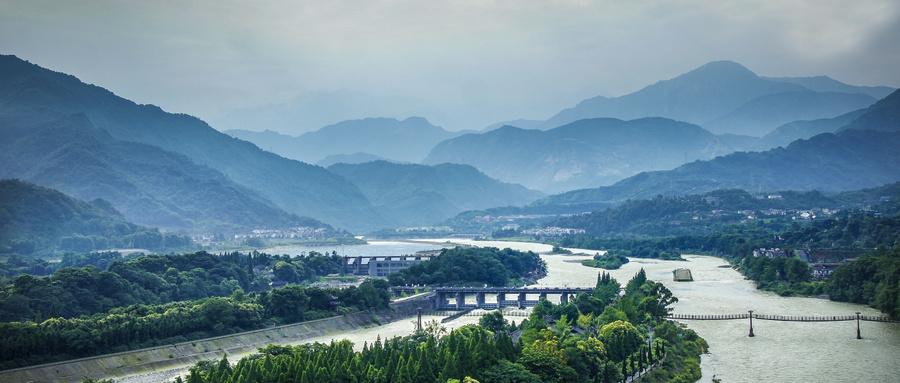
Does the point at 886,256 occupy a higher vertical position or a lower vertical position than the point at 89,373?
higher

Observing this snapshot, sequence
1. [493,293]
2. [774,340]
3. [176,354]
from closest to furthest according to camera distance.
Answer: [176,354] → [774,340] → [493,293]

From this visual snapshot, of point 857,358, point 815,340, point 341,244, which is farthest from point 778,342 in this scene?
point 341,244

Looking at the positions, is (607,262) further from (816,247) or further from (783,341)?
(783,341)

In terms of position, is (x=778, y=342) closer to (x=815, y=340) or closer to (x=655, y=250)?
(x=815, y=340)

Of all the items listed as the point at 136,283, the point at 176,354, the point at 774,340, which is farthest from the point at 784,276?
the point at 176,354

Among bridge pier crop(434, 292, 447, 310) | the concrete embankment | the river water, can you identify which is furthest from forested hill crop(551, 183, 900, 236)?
the concrete embankment

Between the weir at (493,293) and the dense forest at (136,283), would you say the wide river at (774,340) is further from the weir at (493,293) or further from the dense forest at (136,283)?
the dense forest at (136,283)

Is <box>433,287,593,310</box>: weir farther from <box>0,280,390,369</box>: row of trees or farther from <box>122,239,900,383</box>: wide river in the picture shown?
<box>0,280,390,369</box>: row of trees
